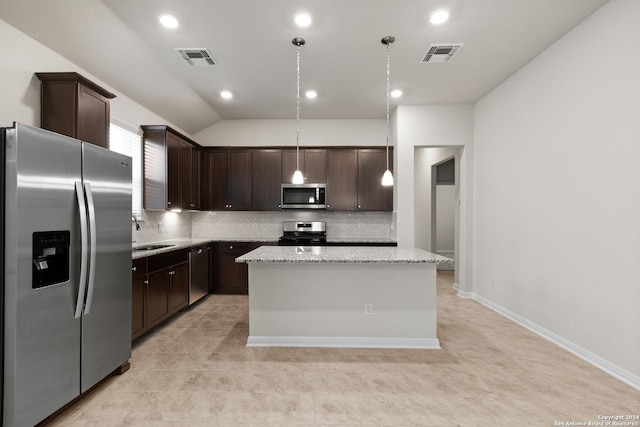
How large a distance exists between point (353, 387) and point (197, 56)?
142 inches

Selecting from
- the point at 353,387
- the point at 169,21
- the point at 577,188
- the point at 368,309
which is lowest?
the point at 353,387

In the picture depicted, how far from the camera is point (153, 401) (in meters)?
2.15

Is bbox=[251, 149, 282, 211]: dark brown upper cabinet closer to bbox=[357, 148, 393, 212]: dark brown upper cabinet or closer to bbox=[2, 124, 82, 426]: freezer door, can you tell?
bbox=[357, 148, 393, 212]: dark brown upper cabinet

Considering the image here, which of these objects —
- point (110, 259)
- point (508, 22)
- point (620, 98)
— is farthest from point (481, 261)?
point (110, 259)

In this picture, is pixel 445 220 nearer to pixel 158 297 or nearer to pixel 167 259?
pixel 167 259

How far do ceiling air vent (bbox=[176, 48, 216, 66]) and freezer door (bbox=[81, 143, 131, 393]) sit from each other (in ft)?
4.94

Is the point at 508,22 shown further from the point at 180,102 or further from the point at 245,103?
the point at 180,102

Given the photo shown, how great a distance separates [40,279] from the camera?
1796mm

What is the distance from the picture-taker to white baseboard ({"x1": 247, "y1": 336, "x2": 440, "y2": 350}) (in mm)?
2996

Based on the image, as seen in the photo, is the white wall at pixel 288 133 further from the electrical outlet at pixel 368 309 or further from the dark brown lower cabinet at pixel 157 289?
the electrical outlet at pixel 368 309

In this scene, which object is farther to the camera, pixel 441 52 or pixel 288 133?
pixel 288 133

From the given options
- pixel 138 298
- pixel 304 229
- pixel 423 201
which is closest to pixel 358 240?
pixel 304 229

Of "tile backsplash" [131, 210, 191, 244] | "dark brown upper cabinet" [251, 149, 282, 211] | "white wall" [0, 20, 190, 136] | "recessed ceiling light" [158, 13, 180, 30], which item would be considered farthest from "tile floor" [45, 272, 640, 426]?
"recessed ceiling light" [158, 13, 180, 30]

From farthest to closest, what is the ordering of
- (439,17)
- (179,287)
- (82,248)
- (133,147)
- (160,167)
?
(160,167) → (133,147) → (179,287) → (439,17) → (82,248)
